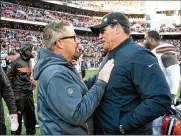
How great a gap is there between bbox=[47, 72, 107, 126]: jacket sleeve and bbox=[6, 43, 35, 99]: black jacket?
4.76m

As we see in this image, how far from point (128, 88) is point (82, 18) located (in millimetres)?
67021

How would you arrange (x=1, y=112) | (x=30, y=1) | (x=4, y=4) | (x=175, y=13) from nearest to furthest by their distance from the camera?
(x=1, y=112)
(x=4, y=4)
(x=30, y=1)
(x=175, y=13)

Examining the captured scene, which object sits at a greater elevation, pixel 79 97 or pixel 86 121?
pixel 79 97

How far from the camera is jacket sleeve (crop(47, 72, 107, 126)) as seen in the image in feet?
7.86

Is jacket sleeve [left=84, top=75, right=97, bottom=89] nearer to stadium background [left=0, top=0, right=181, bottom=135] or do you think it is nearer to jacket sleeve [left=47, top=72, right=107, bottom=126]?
jacket sleeve [left=47, top=72, right=107, bottom=126]

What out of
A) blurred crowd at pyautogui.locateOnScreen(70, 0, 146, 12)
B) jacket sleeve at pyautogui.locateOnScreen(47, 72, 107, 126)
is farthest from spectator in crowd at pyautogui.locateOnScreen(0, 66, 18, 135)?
blurred crowd at pyautogui.locateOnScreen(70, 0, 146, 12)

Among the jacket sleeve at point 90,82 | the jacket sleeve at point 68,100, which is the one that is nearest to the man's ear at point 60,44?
the jacket sleeve at point 68,100

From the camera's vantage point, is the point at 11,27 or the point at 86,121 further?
the point at 11,27

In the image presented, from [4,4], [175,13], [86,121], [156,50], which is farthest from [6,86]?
[175,13]

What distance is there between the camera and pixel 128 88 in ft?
9.07

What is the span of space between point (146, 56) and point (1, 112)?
2104 mm

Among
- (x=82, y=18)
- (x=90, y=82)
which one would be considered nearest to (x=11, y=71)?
(x=90, y=82)

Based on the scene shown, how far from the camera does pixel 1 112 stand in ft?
13.4

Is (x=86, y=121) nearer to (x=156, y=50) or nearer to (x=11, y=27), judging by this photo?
(x=156, y=50)
